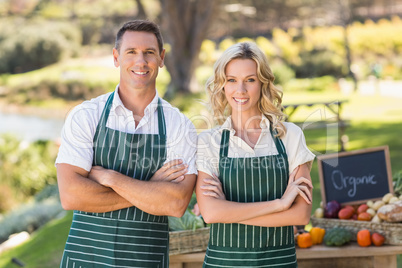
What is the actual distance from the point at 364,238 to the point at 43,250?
3691mm

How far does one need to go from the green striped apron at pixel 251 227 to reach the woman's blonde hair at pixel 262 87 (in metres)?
0.17

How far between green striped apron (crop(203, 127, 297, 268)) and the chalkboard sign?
1.06 meters

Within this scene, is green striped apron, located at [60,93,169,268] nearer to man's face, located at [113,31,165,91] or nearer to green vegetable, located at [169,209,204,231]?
man's face, located at [113,31,165,91]

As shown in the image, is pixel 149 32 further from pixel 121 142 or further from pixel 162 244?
pixel 162 244

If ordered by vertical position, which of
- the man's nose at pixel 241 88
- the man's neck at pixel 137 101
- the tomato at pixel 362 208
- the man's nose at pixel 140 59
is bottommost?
the tomato at pixel 362 208

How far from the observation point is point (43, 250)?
5.71 meters

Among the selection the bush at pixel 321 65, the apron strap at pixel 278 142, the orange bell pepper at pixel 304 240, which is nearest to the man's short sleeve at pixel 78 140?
the apron strap at pixel 278 142

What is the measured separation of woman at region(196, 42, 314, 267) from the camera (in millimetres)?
2316

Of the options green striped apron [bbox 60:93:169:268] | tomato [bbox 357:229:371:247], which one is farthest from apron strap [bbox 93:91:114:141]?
tomato [bbox 357:229:371:247]

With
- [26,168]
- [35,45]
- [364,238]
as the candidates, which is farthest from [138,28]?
[35,45]

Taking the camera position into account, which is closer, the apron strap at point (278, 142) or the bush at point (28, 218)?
the apron strap at point (278, 142)

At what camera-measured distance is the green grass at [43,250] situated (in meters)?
5.39

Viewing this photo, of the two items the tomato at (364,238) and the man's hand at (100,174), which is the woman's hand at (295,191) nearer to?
the man's hand at (100,174)

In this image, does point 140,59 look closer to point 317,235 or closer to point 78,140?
point 78,140
